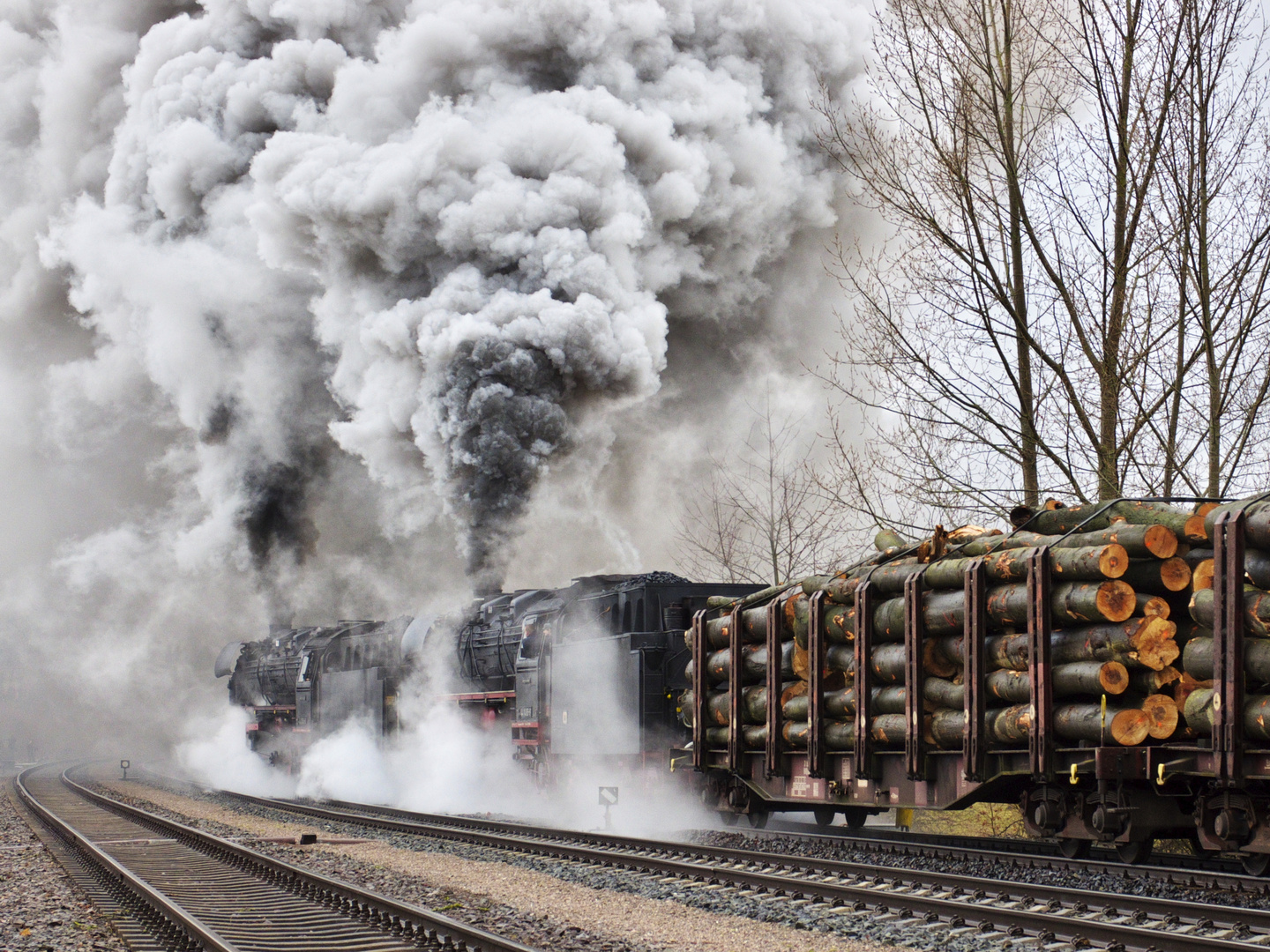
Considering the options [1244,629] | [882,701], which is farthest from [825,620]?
[1244,629]

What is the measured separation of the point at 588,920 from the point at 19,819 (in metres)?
13.5

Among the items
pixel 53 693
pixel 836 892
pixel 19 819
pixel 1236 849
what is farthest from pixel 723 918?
pixel 53 693

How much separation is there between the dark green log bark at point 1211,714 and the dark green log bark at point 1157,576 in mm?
614

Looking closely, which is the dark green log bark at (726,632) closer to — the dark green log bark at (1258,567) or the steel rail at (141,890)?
the dark green log bark at (1258,567)

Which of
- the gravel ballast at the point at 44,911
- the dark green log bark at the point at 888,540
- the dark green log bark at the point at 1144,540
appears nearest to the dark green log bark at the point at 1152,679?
the dark green log bark at the point at 1144,540

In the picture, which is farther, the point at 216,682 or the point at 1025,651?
the point at 216,682

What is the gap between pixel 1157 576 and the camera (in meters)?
7.63

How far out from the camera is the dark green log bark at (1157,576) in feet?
24.7

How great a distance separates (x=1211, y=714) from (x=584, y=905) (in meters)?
3.96

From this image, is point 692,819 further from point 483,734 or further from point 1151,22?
point 1151,22

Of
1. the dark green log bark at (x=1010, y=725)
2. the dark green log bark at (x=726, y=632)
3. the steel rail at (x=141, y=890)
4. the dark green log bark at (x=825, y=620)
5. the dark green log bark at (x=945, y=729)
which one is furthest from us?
the dark green log bark at (x=726, y=632)

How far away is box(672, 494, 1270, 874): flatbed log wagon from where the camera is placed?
6.93 meters

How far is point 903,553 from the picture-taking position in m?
10.1

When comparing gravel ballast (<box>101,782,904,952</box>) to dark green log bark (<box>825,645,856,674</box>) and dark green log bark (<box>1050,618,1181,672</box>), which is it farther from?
dark green log bark (<box>825,645,856,674</box>)
